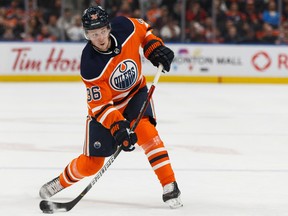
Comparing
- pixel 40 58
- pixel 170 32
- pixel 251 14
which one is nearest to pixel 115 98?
pixel 40 58

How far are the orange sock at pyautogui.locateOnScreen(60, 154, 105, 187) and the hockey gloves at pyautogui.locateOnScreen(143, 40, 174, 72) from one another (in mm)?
556

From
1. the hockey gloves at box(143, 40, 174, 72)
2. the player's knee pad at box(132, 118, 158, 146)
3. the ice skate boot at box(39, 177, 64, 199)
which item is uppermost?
the hockey gloves at box(143, 40, 174, 72)

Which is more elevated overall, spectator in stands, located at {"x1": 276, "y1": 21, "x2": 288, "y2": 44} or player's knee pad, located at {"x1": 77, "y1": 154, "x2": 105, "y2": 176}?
player's knee pad, located at {"x1": 77, "y1": 154, "x2": 105, "y2": 176}

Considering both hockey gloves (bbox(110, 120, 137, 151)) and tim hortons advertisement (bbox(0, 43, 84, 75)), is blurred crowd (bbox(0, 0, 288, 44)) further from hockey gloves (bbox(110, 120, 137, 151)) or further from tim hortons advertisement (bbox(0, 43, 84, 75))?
hockey gloves (bbox(110, 120, 137, 151))

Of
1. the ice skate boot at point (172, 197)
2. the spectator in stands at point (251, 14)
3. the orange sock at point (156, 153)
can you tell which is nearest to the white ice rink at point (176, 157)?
the ice skate boot at point (172, 197)

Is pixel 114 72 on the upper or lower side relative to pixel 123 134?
upper

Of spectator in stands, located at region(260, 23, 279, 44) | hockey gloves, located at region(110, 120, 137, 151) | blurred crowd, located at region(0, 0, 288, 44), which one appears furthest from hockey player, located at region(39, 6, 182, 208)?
spectator in stands, located at region(260, 23, 279, 44)

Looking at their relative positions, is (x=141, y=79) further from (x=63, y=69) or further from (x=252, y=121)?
(x=63, y=69)

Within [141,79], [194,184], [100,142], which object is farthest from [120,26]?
[194,184]

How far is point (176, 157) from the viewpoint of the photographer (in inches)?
203

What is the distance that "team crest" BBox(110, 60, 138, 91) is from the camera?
3.59m

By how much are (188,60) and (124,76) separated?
8425 millimetres

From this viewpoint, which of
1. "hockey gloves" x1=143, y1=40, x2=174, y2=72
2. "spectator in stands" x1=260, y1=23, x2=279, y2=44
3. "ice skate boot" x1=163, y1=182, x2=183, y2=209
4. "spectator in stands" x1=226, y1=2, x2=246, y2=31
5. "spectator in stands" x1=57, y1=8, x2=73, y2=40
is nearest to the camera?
"ice skate boot" x1=163, y1=182, x2=183, y2=209

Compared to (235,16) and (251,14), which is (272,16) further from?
(235,16)
